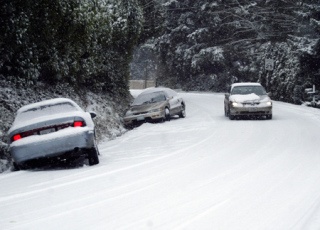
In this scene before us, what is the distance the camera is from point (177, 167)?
976cm

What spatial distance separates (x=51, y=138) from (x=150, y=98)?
12.5m

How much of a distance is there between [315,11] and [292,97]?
22.6 ft

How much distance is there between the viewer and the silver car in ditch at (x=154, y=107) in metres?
21.1

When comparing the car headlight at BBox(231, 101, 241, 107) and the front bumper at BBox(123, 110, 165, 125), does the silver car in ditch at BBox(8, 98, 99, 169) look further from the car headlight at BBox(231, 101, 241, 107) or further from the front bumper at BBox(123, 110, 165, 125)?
the car headlight at BBox(231, 101, 241, 107)

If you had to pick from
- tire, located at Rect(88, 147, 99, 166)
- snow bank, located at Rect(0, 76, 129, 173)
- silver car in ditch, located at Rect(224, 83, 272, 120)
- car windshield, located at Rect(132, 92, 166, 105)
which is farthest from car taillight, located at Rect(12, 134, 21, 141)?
car windshield, located at Rect(132, 92, 166, 105)

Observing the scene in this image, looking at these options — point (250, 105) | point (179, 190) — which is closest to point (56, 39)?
point (250, 105)

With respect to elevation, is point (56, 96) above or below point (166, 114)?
above

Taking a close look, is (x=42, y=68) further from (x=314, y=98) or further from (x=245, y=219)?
(x=314, y=98)

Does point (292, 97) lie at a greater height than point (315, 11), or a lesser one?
lesser

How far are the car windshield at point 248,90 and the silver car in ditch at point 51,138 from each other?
12.1 metres

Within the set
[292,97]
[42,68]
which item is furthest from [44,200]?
[292,97]

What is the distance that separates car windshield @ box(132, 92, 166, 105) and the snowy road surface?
8517 mm

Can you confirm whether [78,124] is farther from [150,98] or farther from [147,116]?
[150,98]

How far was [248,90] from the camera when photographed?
2152 cm
